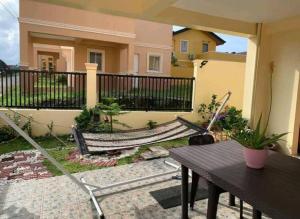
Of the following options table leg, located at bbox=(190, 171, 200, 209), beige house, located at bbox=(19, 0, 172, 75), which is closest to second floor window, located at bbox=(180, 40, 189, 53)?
beige house, located at bbox=(19, 0, 172, 75)

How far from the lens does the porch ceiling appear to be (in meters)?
4.03

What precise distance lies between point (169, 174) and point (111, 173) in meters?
0.93

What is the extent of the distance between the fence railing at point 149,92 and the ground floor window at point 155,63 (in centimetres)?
665

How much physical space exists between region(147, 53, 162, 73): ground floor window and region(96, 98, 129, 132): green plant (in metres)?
7.56

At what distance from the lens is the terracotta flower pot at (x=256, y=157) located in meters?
2.11

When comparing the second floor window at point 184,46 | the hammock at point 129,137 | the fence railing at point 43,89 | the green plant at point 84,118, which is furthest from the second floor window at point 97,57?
the second floor window at point 184,46

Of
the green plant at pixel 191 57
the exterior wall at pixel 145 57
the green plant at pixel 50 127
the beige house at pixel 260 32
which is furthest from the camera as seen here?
the green plant at pixel 191 57

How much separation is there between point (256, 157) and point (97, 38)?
31.5 ft

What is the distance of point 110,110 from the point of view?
639 centimetres

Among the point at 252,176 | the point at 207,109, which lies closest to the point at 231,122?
the point at 207,109

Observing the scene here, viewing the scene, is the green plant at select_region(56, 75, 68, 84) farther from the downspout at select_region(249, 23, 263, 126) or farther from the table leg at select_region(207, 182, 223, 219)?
the table leg at select_region(207, 182, 223, 219)

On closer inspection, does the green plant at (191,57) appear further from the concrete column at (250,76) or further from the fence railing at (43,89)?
the concrete column at (250,76)

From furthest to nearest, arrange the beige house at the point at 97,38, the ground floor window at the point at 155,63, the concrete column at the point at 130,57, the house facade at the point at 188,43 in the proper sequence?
the house facade at the point at 188,43
the ground floor window at the point at 155,63
the concrete column at the point at 130,57
the beige house at the point at 97,38

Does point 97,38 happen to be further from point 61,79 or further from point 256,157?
point 256,157
